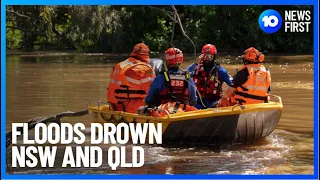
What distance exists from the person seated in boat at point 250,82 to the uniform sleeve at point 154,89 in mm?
1050

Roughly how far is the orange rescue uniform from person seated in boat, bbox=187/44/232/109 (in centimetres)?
77

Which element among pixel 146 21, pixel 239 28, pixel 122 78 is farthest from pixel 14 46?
pixel 122 78

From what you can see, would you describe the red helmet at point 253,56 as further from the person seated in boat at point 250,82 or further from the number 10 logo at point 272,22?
the number 10 logo at point 272,22

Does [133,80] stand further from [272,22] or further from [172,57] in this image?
[272,22]

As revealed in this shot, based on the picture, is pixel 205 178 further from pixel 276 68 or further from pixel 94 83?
pixel 276 68

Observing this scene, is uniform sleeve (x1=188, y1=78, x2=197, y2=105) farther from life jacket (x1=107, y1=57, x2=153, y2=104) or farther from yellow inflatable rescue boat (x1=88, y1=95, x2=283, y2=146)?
life jacket (x1=107, y1=57, x2=153, y2=104)

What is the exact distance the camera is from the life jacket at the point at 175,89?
834 centimetres

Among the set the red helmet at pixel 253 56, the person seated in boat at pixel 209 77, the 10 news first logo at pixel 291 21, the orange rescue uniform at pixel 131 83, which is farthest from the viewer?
the person seated in boat at pixel 209 77

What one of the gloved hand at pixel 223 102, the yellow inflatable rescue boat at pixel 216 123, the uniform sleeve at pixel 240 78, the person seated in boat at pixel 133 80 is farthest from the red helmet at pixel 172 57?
the gloved hand at pixel 223 102

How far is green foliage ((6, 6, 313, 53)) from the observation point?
3080 cm

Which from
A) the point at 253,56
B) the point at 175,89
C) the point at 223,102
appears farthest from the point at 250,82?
the point at 175,89

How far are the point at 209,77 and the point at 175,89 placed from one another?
1146mm

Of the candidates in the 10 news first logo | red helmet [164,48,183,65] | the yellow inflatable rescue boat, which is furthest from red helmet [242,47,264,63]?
red helmet [164,48,183,65]

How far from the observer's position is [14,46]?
150 feet
